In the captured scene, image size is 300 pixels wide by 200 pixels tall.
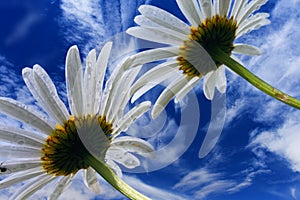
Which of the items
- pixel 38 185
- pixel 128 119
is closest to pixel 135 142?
pixel 128 119

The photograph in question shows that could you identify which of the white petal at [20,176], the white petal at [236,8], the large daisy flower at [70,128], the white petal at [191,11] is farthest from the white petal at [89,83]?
the white petal at [236,8]

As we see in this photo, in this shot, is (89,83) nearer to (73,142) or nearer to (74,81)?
(74,81)

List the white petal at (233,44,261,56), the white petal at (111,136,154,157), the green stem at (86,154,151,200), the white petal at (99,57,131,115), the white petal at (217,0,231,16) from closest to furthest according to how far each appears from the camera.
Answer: the green stem at (86,154,151,200), the white petal at (99,57,131,115), the white petal at (111,136,154,157), the white petal at (217,0,231,16), the white petal at (233,44,261,56)

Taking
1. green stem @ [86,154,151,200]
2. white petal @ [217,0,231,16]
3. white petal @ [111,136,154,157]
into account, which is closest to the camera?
green stem @ [86,154,151,200]

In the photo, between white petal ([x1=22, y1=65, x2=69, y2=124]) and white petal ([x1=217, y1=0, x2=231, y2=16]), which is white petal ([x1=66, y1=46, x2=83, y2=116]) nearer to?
white petal ([x1=22, y1=65, x2=69, y2=124])

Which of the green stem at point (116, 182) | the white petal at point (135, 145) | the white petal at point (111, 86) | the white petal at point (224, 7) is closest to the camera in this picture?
the green stem at point (116, 182)

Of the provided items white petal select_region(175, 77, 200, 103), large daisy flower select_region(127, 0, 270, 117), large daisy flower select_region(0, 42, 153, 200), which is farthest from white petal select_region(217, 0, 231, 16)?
large daisy flower select_region(0, 42, 153, 200)

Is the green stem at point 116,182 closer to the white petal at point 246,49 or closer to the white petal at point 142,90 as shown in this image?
the white petal at point 142,90
